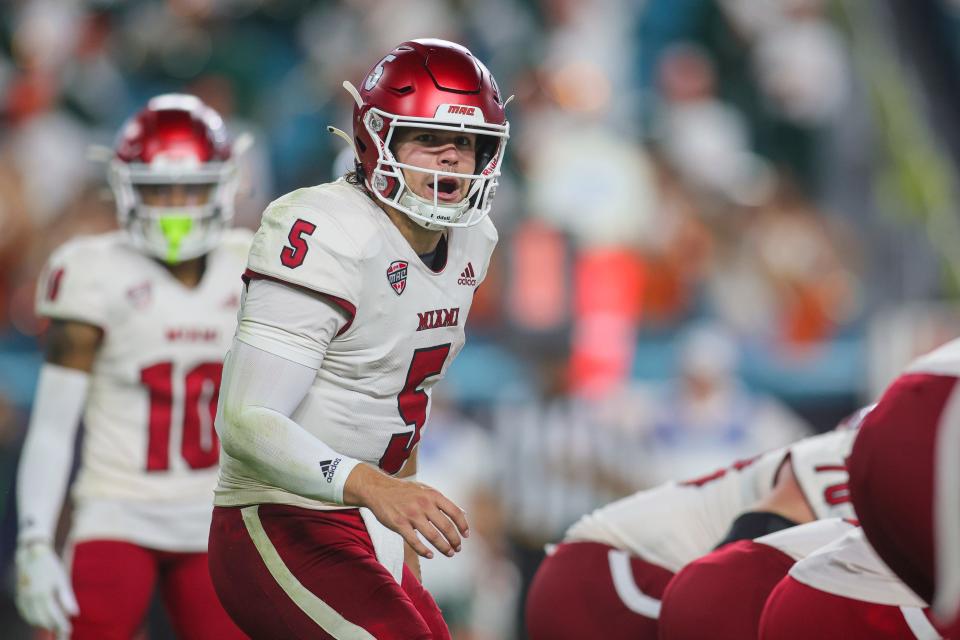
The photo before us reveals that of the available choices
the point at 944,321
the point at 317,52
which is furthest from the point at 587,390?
the point at 317,52

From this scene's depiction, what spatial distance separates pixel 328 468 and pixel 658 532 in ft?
4.50

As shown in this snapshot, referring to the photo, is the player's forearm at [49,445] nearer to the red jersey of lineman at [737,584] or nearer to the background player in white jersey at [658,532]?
the background player in white jersey at [658,532]

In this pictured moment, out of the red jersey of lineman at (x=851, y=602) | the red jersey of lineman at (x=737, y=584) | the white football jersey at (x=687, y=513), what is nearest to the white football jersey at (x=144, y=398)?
the white football jersey at (x=687, y=513)

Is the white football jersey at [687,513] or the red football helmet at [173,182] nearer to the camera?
the white football jersey at [687,513]

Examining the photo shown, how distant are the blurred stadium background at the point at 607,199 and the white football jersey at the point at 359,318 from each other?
3.12m

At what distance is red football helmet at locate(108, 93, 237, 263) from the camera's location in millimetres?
3738

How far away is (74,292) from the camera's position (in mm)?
3574

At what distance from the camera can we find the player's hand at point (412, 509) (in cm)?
230

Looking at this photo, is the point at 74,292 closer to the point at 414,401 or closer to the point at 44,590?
the point at 44,590

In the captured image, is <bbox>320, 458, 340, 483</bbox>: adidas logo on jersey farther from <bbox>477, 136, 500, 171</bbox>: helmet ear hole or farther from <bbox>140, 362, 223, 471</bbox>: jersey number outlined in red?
<bbox>140, 362, 223, 471</bbox>: jersey number outlined in red

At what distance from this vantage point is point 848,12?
8.02m

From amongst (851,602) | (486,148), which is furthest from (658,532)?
(486,148)

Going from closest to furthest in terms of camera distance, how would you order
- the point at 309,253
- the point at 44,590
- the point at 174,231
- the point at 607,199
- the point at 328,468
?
the point at 328,468 < the point at 309,253 < the point at 44,590 < the point at 174,231 < the point at 607,199

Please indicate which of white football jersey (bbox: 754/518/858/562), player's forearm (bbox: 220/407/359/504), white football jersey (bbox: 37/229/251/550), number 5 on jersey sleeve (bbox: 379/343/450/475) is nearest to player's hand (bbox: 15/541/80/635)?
white football jersey (bbox: 37/229/251/550)
